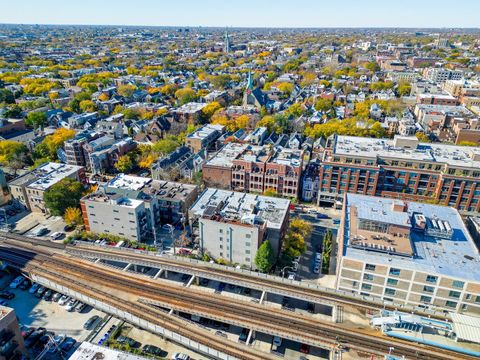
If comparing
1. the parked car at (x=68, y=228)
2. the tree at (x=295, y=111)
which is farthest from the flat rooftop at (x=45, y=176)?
the tree at (x=295, y=111)

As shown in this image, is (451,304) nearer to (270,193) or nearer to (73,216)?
(270,193)

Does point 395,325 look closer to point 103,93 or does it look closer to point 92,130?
point 92,130

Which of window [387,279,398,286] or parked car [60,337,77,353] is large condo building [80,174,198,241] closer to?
parked car [60,337,77,353]

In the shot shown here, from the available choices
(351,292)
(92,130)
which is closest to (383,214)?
(351,292)

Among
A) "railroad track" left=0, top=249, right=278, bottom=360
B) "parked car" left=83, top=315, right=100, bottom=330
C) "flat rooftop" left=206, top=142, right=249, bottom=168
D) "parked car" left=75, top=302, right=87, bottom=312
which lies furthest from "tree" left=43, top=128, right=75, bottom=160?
"parked car" left=83, top=315, right=100, bottom=330

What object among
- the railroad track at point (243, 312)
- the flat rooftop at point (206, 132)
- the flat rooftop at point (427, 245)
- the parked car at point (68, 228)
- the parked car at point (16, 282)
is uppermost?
the flat rooftop at point (427, 245)

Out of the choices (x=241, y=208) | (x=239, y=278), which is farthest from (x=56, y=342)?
(x=241, y=208)

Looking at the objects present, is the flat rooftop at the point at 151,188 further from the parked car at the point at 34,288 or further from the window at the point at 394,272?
the window at the point at 394,272
